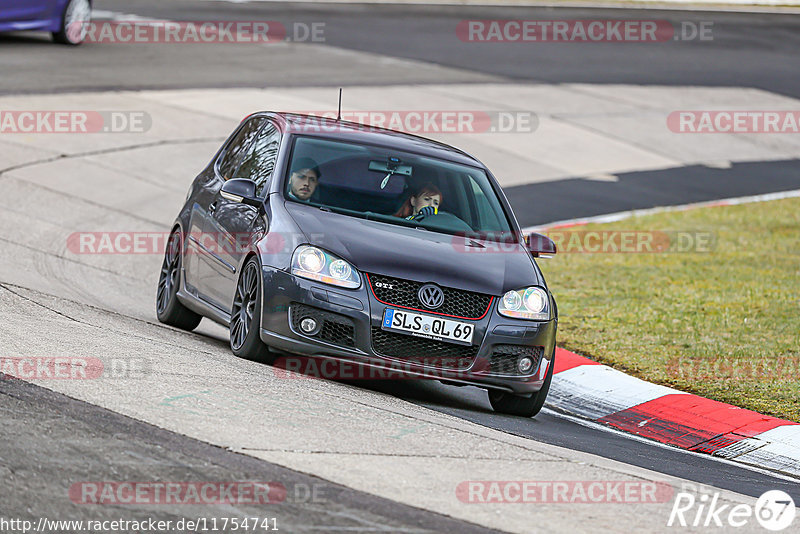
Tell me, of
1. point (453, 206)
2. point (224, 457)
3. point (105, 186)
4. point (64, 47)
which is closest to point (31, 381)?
point (224, 457)

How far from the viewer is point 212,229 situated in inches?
366

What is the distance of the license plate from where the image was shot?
7793 mm

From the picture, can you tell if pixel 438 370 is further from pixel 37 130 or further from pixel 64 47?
pixel 64 47

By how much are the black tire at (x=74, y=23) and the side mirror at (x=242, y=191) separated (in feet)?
48.0

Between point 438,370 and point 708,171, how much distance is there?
13.8m

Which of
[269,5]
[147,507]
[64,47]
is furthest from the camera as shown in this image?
[269,5]

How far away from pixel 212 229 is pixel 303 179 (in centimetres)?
88

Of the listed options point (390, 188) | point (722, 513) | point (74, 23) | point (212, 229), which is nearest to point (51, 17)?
point (74, 23)

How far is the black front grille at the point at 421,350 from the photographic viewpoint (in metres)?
7.82

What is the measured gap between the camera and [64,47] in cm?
2284

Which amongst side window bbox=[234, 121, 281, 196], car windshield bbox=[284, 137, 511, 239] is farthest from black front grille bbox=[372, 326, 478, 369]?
side window bbox=[234, 121, 281, 196]

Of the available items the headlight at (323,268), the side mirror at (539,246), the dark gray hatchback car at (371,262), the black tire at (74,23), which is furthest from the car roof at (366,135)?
the black tire at (74,23)

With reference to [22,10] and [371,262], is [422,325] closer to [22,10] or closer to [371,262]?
[371,262]

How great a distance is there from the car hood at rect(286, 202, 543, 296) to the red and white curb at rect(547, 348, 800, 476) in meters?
1.25
